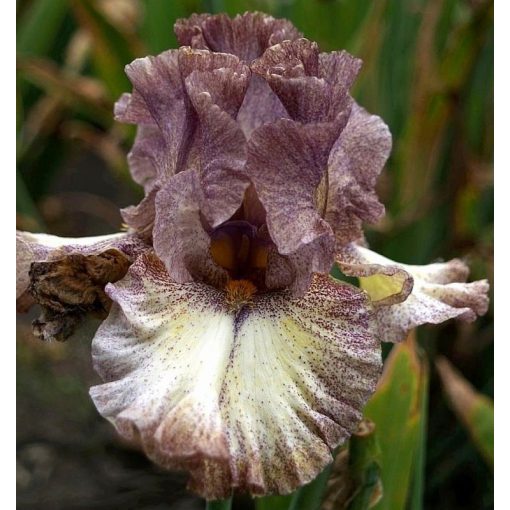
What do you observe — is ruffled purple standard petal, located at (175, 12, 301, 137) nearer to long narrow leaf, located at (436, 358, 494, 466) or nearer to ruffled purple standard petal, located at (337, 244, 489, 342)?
ruffled purple standard petal, located at (337, 244, 489, 342)

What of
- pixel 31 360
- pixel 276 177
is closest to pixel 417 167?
pixel 276 177

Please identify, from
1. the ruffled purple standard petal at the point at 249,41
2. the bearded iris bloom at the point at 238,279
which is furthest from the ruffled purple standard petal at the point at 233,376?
the ruffled purple standard petal at the point at 249,41

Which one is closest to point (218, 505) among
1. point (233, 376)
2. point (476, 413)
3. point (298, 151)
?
point (233, 376)

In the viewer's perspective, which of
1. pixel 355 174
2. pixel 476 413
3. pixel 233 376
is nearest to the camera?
pixel 233 376

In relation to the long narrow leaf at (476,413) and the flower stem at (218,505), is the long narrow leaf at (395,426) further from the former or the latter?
the long narrow leaf at (476,413)

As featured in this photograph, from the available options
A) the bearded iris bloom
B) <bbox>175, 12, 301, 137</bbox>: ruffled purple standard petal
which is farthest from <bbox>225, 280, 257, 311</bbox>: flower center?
<bbox>175, 12, 301, 137</bbox>: ruffled purple standard petal

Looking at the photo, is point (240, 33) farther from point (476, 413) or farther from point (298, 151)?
point (476, 413)

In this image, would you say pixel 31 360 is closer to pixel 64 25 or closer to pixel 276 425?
pixel 64 25
